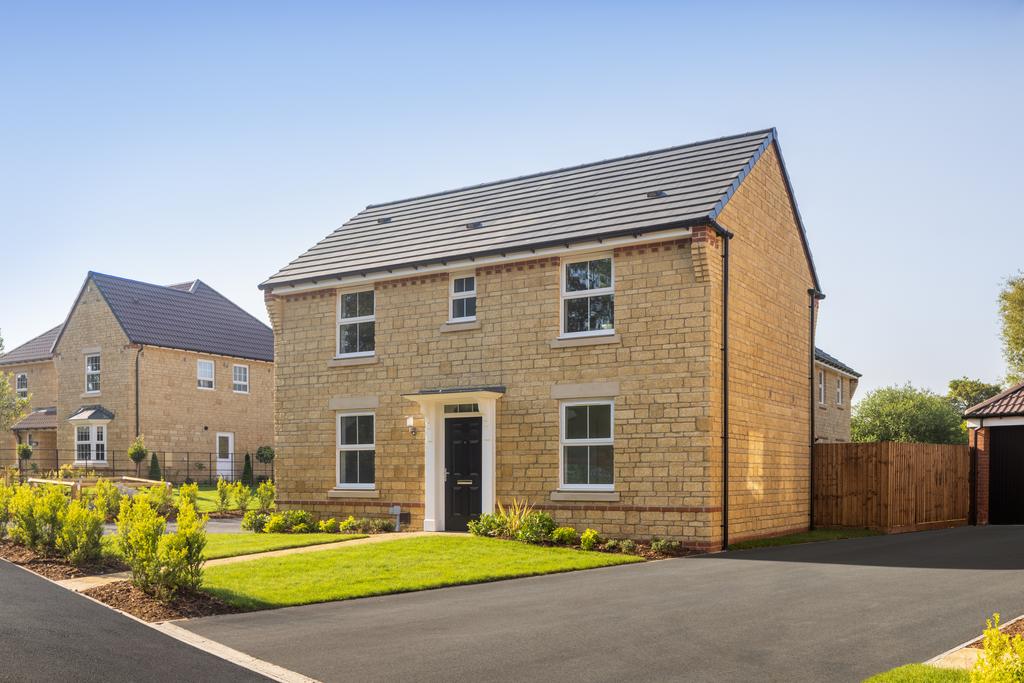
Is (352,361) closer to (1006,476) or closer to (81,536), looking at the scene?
(81,536)

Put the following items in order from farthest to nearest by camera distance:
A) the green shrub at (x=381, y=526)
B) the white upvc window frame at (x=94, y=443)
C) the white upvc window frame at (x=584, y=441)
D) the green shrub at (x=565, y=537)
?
the white upvc window frame at (x=94, y=443)
the green shrub at (x=381, y=526)
the white upvc window frame at (x=584, y=441)
the green shrub at (x=565, y=537)

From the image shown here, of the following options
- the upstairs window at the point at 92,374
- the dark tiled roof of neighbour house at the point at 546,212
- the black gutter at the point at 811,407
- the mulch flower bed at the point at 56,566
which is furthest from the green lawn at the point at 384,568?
the upstairs window at the point at 92,374

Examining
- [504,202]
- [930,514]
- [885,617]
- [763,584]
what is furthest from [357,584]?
[930,514]

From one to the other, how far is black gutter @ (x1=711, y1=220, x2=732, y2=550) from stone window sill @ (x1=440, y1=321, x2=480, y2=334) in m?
5.38

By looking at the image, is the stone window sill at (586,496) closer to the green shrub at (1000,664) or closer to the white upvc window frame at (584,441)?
the white upvc window frame at (584,441)

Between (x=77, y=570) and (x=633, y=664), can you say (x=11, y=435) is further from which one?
(x=633, y=664)

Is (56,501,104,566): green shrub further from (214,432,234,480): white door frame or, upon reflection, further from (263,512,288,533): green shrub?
(214,432,234,480): white door frame

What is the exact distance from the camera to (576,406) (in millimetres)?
19188

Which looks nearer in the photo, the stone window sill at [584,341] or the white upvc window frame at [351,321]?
the stone window sill at [584,341]

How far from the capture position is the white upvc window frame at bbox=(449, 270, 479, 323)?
68.7 ft

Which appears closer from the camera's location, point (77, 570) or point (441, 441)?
point (77, 570)

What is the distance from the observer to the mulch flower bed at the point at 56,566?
14812 mm

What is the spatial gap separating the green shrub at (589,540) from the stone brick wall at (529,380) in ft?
1.93

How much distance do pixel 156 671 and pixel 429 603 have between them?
14.2 ft
